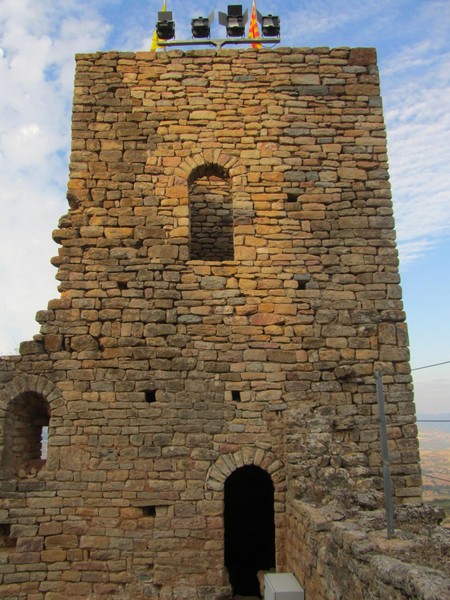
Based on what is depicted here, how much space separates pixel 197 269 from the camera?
7316mm

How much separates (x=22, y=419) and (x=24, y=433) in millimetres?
192

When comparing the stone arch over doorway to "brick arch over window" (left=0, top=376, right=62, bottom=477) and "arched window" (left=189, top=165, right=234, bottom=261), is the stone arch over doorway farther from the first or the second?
"arched window" (left=189, top=165, right=234, bottom=261)

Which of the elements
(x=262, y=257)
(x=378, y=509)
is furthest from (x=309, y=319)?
(x=378, y=509)

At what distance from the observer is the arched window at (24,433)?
6.83 metres

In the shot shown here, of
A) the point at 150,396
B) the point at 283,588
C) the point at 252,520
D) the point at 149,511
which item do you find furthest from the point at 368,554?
the point at 252,520

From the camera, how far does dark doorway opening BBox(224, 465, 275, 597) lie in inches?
351

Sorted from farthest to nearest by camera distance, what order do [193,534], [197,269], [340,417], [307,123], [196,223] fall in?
[196,223] < [307,123] < [197,269] < [340,417] < [193,534]

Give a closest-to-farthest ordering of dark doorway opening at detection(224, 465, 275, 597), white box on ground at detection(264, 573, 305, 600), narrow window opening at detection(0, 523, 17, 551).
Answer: white box on ground at detection(264, 573, 305, 600)
narrow window opening at detection(0, 523, 17, 551)
dark doorway opening at detection(224, 465, 275, 597)

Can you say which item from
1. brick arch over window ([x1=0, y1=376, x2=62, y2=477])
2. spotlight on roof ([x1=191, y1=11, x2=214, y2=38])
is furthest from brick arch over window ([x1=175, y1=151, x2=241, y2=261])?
brick arch over window ([x1=0, y1=376, x2=62, y2=477])

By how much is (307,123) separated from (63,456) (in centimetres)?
567

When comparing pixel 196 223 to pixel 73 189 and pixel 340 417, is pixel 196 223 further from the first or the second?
pixel 340 417

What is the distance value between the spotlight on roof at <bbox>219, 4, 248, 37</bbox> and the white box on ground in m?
8.03

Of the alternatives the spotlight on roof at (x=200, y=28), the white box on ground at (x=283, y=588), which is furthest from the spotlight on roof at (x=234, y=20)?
the white box on ground at (x=283, y=588)

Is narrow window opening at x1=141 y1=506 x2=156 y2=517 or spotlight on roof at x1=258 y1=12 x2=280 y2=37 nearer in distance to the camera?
narrow window opening at x1=141 y1=506 x2=156 y2=517
